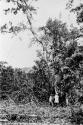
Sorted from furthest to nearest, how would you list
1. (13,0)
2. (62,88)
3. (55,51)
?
(55,51) → (62,88) → (13,0)

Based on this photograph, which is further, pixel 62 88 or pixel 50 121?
pixel 62 88

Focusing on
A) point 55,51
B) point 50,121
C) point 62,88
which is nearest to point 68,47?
point 55,51

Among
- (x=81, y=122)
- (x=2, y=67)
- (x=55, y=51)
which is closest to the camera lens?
(x=81, y=122)

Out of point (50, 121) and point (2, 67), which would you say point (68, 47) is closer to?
point (2, 67)

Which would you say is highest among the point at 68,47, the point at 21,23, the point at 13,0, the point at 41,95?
the point at 13,0

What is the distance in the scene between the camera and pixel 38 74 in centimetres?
3130

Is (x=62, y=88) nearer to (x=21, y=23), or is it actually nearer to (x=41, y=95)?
(x=41, y=95)

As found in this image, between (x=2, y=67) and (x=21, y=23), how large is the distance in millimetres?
12213

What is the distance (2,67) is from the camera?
3800cm

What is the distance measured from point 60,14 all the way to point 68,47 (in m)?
7.13

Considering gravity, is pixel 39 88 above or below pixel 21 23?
below

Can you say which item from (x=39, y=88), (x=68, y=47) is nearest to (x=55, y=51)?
(x=68, y=47)

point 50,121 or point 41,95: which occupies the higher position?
point 41,95

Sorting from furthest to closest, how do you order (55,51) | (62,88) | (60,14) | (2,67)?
(2,67) → (60,14) → (55,51) → (62,88)
